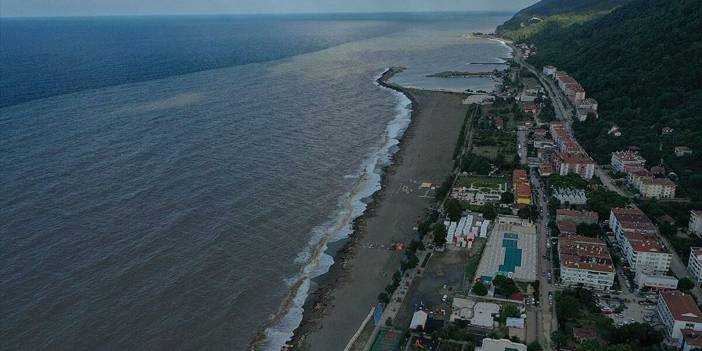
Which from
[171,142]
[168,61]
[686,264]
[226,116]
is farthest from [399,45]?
[686,264]

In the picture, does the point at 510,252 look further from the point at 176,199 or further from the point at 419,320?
the point at 176,199

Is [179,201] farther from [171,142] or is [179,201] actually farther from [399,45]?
[399,45]

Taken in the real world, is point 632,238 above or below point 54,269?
above

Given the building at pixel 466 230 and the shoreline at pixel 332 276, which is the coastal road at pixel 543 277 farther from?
the shoreline at pixel 332 276

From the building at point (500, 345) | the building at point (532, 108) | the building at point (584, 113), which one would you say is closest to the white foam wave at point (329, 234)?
the building at point (500, 345)

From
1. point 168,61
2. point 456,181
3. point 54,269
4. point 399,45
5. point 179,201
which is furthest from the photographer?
point 399,45

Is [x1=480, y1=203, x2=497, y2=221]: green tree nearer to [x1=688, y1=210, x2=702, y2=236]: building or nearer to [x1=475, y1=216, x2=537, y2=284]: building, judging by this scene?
[x1=475, y1=216, x2=537, y2=284]: building

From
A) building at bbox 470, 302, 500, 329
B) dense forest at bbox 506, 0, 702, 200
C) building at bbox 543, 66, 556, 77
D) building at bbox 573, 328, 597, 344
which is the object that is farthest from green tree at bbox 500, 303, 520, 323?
building at bbox 543, 66, 556, 77
